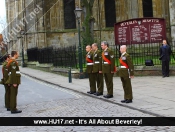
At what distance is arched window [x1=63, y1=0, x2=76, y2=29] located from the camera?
3161cm

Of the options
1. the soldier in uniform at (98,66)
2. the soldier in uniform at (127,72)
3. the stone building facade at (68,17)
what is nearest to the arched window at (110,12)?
the stone building facade at (68,17)

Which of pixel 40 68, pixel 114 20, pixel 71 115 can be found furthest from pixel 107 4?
pixel 71 115

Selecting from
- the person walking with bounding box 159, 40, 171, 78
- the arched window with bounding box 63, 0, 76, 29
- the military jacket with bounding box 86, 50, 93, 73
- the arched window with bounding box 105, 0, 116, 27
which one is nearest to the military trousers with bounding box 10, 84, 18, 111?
the military jacket with bounding box 86, 50, 93, 73

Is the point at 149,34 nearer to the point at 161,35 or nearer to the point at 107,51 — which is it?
the point at 161,35

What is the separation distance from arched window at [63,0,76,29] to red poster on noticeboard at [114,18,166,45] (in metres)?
15.0

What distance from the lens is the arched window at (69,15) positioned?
1244 inches

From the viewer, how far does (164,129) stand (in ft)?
18.0

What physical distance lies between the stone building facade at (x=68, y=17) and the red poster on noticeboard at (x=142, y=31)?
12.7 m

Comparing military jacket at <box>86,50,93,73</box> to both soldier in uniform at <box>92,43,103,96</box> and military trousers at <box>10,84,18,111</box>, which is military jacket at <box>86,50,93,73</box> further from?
military trousers at <box>10,84,18,111</box>

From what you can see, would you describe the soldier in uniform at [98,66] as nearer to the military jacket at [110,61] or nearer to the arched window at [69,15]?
the military jacket at [110,61]

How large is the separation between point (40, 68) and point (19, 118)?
1767 cm

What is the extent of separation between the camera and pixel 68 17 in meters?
31.7

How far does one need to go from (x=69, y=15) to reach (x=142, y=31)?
1663 centimetres

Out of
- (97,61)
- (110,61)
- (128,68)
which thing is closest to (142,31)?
(97,61)
